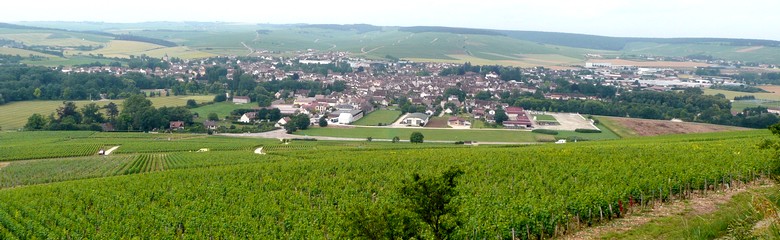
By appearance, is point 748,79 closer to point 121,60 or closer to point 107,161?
point 107,161

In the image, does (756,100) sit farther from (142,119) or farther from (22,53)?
(22,53)

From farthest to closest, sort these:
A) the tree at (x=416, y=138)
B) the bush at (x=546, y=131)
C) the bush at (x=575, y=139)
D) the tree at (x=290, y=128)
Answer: the tree at (x=290, y=128) → the bush at (x=546, y=131) → the bush at (x=575, y=139) → the tree at (x=416, y=138)

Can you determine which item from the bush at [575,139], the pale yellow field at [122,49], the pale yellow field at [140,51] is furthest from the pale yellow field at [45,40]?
the bush at [575,139]

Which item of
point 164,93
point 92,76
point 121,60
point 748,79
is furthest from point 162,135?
point 748,79

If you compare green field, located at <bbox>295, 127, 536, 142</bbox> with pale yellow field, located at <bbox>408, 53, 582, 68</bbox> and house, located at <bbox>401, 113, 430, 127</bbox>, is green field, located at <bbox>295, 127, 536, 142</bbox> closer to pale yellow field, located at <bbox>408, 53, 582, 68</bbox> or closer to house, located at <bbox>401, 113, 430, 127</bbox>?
house, located at <bbox>401, 113, 430, 127</bbox>

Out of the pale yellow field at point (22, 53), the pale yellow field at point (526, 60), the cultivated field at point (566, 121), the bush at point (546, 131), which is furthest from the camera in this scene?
the pale yellow field at point (526, 60)

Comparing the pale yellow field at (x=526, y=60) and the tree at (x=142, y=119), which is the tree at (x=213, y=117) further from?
the pale yellow field at (x=526, y=60)
